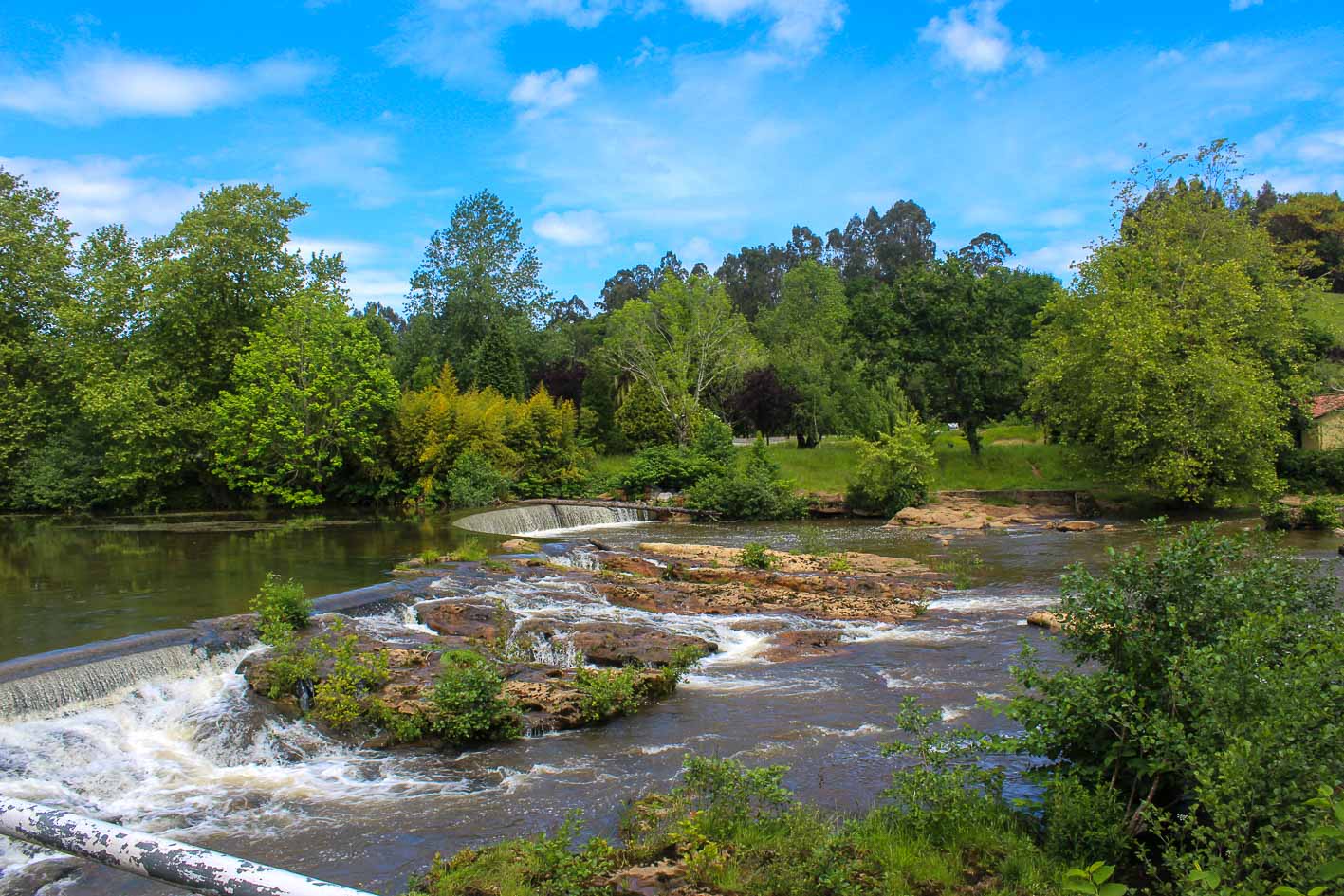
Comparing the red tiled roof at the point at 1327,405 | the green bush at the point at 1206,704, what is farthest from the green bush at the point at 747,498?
the green bush at the point at 1206,704

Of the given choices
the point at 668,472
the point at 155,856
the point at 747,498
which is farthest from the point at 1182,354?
the point at 155,856

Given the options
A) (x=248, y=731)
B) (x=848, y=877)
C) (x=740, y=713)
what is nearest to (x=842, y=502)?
(x=740, y=713)

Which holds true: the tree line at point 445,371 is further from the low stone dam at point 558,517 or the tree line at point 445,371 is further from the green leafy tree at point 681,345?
the low stone dam at point 558,517

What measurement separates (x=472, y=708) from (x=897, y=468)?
25.2 m

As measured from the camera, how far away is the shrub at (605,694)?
9594mm

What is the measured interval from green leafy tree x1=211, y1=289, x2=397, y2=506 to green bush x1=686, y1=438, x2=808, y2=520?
12.6 m

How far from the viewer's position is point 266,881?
1.73 meters

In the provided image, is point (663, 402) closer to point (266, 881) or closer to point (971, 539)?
point (971, 539)

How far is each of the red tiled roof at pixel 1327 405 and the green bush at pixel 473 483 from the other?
30.7 meters

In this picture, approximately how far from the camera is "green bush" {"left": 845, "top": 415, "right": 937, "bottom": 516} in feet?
104

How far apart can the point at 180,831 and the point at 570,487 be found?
96.0 feet

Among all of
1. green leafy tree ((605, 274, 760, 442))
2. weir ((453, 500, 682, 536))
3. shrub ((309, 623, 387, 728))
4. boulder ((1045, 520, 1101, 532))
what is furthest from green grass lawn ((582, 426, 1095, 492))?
shrub ((309, 623, 387, 728))

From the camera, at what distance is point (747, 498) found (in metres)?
32.6

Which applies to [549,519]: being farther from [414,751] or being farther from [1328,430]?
[1328,430]
